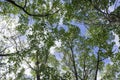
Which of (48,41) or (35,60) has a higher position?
(35,60)

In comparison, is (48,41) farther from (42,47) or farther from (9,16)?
(9,16)

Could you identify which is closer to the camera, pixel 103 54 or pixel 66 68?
pixel 103 54

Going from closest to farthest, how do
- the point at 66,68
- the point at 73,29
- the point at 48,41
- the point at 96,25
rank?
the point at 48,41, the point at 96,25, the point at 73,29, the point at 66,68

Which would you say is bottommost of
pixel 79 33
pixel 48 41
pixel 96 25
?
pixel 48 41

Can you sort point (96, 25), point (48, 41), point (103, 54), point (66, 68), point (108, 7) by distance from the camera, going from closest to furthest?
point (108, 7), point (48, 41), point (96, 25), point (103, 54), point (66, 68)

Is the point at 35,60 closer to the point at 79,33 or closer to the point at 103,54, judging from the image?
the point at 79,33

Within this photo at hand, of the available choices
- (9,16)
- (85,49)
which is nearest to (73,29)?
(85,49)

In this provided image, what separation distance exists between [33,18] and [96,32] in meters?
4.99

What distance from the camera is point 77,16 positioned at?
60.1ft

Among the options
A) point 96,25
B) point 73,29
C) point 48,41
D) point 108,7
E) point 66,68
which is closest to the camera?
point 108,7

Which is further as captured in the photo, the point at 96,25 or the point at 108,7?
the point at 96,25

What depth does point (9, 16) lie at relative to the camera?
19359 millimetres

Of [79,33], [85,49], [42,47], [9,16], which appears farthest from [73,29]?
[9,16]

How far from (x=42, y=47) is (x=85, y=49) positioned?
4.62 meters
